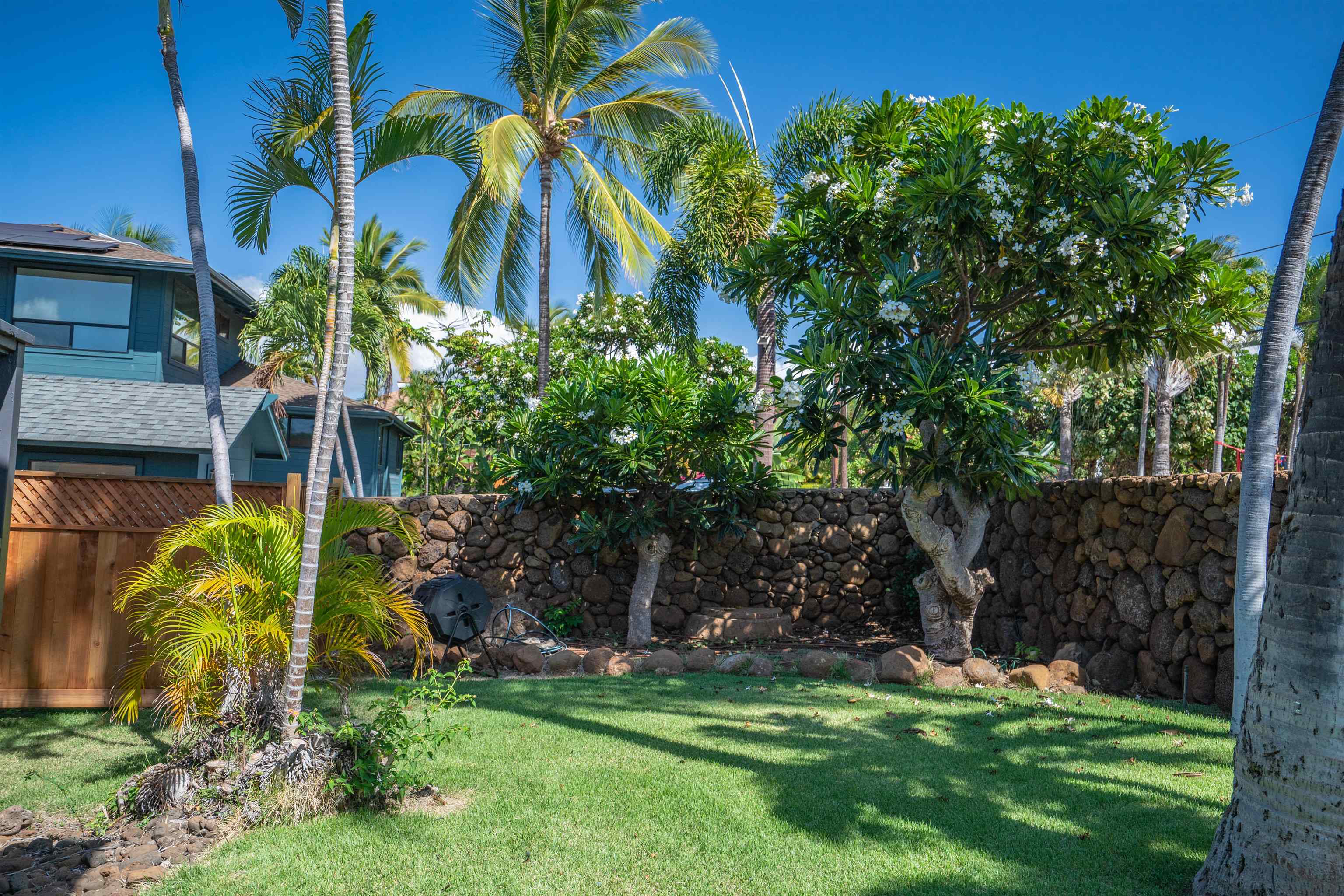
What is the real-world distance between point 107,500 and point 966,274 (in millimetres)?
7668

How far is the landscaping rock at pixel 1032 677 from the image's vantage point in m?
7.06

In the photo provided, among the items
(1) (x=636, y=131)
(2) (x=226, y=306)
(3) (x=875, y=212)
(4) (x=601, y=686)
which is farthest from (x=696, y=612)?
(2) (x=226, y=306)

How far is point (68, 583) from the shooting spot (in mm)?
6195

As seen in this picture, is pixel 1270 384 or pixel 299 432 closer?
pixel 1270 384

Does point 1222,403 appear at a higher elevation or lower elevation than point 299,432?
higher

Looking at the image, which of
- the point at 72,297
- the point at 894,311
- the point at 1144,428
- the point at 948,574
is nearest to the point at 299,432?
the point at 72,297

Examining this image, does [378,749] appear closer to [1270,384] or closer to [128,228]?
[1270,384]

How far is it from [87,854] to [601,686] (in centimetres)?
407

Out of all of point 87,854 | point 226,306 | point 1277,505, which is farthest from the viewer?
point 226,306

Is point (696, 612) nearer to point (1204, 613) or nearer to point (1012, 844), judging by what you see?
point (1204, 613)

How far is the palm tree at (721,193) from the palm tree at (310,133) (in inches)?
145

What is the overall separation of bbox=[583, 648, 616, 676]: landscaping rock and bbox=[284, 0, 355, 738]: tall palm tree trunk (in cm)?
385

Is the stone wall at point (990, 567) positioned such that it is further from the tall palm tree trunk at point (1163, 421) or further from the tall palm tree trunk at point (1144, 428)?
the tall palm tree trunk at point (1144, 428)

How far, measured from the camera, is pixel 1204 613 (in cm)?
661
